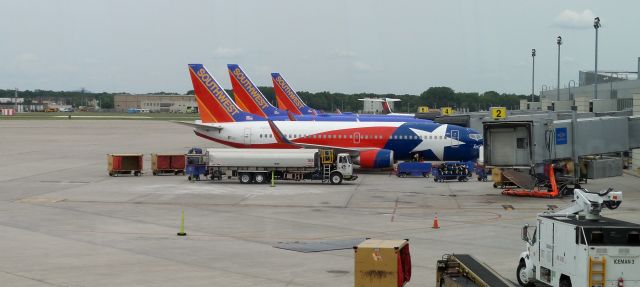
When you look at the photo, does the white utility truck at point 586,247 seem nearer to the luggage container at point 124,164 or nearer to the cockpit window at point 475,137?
the luggage container at point 124,164

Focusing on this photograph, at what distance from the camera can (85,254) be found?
28.6 metres

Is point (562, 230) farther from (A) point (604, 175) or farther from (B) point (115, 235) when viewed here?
(A) point (604, 175)

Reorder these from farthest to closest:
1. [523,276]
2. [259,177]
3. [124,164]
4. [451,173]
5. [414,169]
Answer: [414,169], [124,164], [451,173], [259,177], [523,276]

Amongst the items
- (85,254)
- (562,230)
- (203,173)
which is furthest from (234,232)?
(203,173)

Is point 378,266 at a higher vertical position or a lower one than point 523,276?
higher

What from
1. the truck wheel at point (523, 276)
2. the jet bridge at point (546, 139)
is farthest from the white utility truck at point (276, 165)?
the truck wheel at point (523, 276)

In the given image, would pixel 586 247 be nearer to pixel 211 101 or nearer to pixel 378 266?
pixel 378 266

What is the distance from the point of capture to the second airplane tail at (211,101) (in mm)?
70750

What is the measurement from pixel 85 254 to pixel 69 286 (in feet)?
17.7

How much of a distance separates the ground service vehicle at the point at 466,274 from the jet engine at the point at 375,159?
39.1 metres

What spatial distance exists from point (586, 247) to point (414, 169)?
41.6 meters

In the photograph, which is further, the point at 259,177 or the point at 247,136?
the point at 247,136

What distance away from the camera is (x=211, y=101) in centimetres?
7100

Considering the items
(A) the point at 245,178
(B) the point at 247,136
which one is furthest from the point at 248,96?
(A) the point at 245,178
